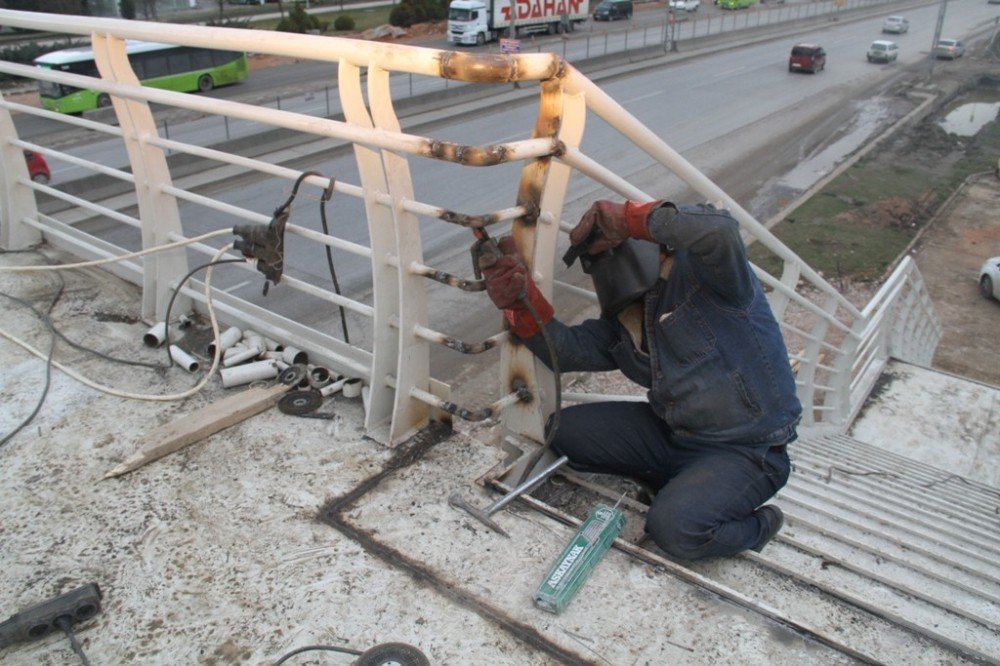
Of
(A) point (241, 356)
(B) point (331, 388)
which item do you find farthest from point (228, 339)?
(B) point (331, 388)

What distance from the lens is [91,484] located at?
301cm

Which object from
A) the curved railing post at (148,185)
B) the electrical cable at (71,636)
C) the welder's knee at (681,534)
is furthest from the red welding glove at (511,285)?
the curved railing post at (148,185)

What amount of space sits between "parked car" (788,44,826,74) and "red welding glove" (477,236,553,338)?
3370 cm

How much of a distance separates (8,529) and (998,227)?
2009 cm

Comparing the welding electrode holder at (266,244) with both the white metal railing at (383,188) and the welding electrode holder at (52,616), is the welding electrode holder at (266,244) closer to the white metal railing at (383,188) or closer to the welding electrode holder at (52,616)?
the white metal railing at (383,188)

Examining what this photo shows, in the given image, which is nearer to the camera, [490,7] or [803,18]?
[490,7]

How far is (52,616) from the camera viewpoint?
2346 mm

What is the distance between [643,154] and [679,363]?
1744cm

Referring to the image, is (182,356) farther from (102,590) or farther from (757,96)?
(757,96)

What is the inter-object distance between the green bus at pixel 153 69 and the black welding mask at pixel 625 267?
1736 centimetres

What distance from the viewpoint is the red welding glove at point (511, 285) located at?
9.00 feet

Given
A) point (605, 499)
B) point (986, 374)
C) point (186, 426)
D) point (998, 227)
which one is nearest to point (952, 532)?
point (605, 499)

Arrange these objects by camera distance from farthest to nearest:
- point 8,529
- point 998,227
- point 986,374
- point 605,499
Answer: point 998,227 < point 986,374 < point 605,499 < point 8,529

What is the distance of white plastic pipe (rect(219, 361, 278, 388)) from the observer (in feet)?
A: 11.9
